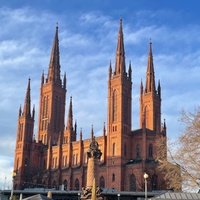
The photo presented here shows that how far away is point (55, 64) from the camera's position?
128250mm

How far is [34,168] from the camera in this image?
11469 cm

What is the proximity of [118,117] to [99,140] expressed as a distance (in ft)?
27.1

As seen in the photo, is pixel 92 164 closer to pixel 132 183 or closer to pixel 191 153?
pixel 191 153

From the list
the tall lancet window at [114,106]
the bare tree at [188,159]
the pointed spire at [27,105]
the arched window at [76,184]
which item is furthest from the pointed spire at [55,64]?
the bare tree at [188,159]

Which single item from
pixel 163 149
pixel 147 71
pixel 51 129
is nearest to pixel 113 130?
pixel 147 71

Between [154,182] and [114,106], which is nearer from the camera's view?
[154,182]

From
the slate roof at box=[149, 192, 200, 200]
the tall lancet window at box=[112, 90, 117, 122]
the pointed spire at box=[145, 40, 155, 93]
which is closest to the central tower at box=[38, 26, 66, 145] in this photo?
the tall lancet window at box=[112, 90, 117, 122]

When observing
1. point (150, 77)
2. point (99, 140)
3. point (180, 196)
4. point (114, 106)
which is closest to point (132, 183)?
point (99, 140)

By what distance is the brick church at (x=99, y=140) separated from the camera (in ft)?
301

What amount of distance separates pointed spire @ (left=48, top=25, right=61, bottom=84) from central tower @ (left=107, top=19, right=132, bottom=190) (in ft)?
93.2

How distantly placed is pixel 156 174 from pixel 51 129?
40.2 m

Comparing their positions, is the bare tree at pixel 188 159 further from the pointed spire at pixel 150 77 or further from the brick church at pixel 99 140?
the pointed spire at pixel 150 77

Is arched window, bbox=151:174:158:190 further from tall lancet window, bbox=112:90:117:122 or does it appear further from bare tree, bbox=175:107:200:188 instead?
bare tree, bbox=175:107:200:188

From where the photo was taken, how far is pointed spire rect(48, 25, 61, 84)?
125312mm
